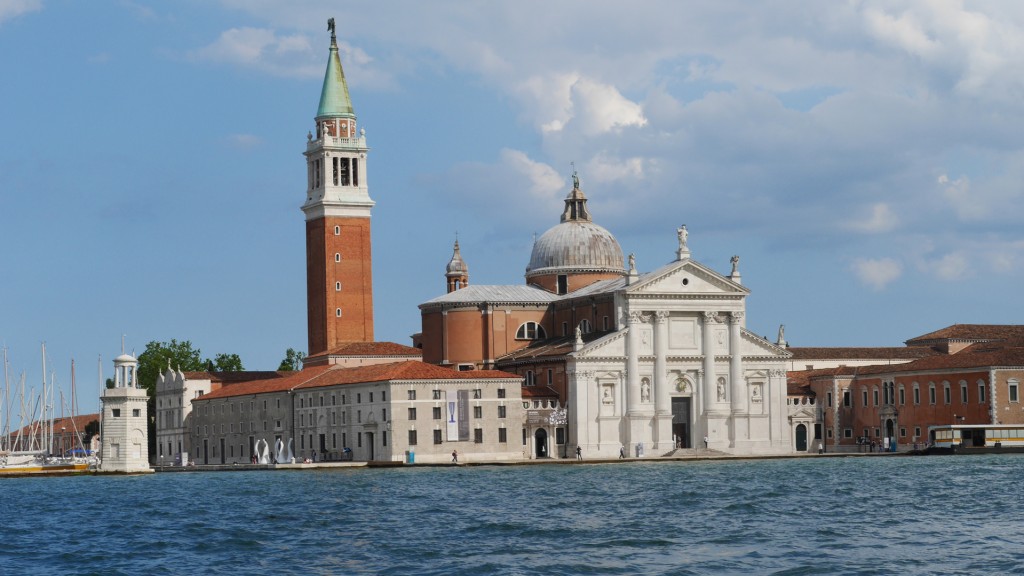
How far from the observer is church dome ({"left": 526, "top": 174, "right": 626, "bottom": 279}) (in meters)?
96.1

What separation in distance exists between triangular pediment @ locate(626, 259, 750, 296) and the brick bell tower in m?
16.6

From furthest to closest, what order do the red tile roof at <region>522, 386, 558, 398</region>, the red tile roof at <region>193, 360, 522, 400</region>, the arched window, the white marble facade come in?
1. the arched window
2. the red tile roof at <region>522, 386, 558, 398</region>
3. the white marble facade
4. the red tile roof at <region>193, 360, 522, 400</region>

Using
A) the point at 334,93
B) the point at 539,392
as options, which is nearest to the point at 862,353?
the point at 539,392

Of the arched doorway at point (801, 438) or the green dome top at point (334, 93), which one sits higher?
the green dome top at point (334, 93)

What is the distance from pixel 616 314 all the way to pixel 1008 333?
86.6ft

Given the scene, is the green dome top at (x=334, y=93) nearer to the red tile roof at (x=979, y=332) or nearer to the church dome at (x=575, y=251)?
the church dome at (x=575, y=251)

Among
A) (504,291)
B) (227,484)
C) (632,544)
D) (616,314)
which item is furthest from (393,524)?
(504,291)

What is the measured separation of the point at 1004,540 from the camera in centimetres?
3800

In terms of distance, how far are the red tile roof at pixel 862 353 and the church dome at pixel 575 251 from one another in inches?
479

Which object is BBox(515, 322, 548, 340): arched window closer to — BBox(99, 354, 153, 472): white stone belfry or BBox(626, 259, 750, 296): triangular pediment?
BBox(626, 259, 750, 296): triangular pediment

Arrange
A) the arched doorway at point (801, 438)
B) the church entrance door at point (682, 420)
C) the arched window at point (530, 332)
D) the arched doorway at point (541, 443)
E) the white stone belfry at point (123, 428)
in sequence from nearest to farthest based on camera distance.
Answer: the white stone belfry at point (123, 428) → the arched doorway at point (541, 443) → the church entrance door at point (682, 420) → the arched window at point (530, 332) → the arched doorway at point (801, 438)

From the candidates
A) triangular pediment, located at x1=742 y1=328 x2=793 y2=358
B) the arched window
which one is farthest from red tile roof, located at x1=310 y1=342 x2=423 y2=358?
triangular pediment, located at x1=742 y1=328 x2=793 y2=358

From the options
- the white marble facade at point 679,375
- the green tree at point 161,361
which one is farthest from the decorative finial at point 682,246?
the green tree at point 161,361

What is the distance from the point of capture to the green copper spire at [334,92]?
96.9 metres
